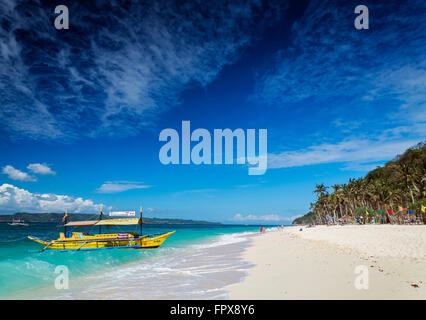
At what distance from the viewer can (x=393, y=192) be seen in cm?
5200

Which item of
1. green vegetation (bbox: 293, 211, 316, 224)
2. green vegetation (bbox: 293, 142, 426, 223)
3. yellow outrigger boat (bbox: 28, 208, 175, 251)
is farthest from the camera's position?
green vegetation (bbox: 293, 211, 316, 224)

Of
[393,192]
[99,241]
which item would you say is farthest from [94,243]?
[393,192]

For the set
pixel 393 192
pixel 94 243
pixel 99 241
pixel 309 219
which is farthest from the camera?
pixel 309 219

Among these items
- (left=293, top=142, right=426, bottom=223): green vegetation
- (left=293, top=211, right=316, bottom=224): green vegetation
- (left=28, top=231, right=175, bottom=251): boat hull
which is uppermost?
(left=293, top=142, right=426, bottom=223): green vegetation

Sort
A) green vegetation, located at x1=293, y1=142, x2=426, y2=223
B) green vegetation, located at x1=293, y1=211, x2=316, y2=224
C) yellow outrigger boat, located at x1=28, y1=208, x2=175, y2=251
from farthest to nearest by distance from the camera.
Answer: green vegetation, located at x1=293, y1=211, x2=316, y2=224 < green vegetation, located at x1=293, y1=142, x2=426, y2=223 < yellow outrigger boat, located at x1=28, y1=208, x2=175, y2=251

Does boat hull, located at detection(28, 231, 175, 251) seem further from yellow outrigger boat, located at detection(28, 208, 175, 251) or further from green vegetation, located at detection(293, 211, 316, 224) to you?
green vegetation, located at detection(293, 211, 316, 224)

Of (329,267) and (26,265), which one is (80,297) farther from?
(26,265)

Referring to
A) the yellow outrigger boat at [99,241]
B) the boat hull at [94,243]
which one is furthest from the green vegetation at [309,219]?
the yellow outrigger boat at [99,241]

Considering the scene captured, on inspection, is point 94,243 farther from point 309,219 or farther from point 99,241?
point 309,219

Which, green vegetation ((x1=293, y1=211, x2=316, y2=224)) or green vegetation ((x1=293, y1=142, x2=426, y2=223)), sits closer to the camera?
green vegetation ((x1=293, y1=142, x2=426, y2=223))

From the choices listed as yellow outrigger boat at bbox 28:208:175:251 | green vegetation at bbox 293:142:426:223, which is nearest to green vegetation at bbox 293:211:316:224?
green vegetation at bbox 293:142:426:223

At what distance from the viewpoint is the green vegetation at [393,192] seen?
151ft

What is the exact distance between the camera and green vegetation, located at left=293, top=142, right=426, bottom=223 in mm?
46091
